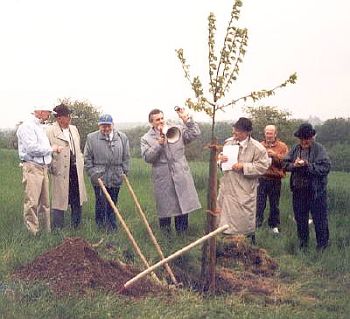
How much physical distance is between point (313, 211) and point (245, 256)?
1177 mm

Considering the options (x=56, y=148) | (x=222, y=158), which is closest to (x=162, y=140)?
(x=222, y=158)

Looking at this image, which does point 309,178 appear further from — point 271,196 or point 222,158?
point 271,196

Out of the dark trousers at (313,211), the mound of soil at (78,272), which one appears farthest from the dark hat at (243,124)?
the mound of soil at (78,272)

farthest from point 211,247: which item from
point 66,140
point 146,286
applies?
point 66,140

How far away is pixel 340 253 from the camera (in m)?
7.45

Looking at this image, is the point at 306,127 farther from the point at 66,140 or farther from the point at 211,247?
the point at 66,140

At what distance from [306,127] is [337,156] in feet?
66.7

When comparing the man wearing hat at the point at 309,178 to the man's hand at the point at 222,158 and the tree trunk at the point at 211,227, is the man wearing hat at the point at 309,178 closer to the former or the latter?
the man's hand at the point at 222,158

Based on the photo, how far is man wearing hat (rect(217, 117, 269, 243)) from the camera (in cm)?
730

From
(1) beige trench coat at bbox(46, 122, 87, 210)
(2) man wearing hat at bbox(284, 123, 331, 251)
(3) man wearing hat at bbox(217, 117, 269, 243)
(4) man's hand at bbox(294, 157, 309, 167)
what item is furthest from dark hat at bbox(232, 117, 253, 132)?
(1) beige trench coat at bbox(46, 122, 87, 210)

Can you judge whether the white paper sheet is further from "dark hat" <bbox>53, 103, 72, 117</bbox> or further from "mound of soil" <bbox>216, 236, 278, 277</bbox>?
"dark hat" <bbox>53, 103, 72, 117</bbox>

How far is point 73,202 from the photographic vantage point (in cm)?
820

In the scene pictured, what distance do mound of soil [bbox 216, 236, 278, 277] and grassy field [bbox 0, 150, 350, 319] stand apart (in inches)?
6.9

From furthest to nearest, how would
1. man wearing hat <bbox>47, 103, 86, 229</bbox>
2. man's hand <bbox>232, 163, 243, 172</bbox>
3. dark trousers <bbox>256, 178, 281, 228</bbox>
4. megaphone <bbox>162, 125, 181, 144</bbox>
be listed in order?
dark trousers <bbox>256, 178, 281, 228</bbox> < man wearing hat <bbox>47, 103, 86, 229</bbox> < man's hand <bbox>232, 163, 243, 172</bbox> < megaphone <bbox>162, 125, 181, 144</bbox>
